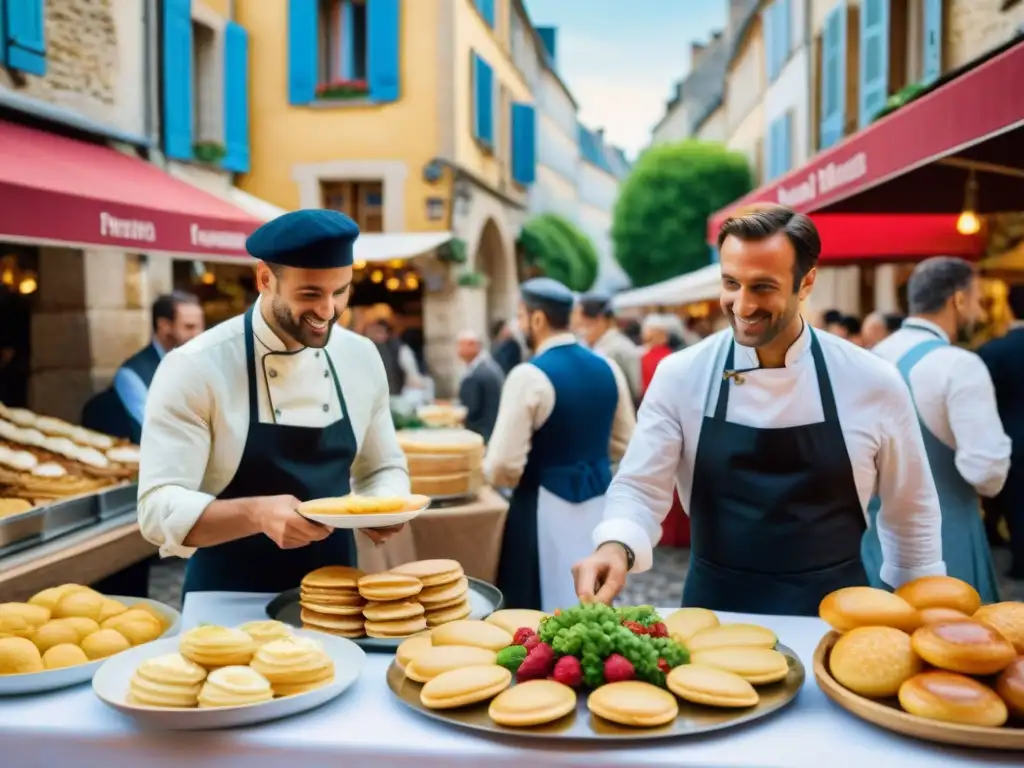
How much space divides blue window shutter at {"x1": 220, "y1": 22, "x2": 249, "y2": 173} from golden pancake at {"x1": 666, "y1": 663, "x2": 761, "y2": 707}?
36.8 feet

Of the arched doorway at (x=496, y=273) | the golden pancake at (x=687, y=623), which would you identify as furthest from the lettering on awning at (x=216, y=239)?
the arched doorway at (x=496, y=273)

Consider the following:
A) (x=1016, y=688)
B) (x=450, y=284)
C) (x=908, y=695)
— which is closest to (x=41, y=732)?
(x=908, y=695)

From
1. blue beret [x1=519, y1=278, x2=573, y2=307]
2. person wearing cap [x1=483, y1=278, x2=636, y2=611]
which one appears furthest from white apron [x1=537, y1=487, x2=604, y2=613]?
blue beret [x1=519, y1=278, x2=573, y2=307]

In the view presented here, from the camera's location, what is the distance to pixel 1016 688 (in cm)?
148

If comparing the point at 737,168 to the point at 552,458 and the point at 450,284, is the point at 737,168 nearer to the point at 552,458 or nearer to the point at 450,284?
the point at 450,284

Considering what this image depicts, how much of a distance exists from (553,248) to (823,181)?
16499 mm

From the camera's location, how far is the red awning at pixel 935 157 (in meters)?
2.84

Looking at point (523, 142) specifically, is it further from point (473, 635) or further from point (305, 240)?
point (473, 635)

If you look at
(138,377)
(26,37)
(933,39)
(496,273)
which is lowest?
(138,377)

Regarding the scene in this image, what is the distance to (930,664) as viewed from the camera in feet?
5.23

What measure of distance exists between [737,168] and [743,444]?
22.8 m

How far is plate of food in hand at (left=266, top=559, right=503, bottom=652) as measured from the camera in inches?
78.4

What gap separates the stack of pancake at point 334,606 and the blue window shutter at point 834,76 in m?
12.2

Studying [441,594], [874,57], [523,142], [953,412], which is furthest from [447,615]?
[523,142]
